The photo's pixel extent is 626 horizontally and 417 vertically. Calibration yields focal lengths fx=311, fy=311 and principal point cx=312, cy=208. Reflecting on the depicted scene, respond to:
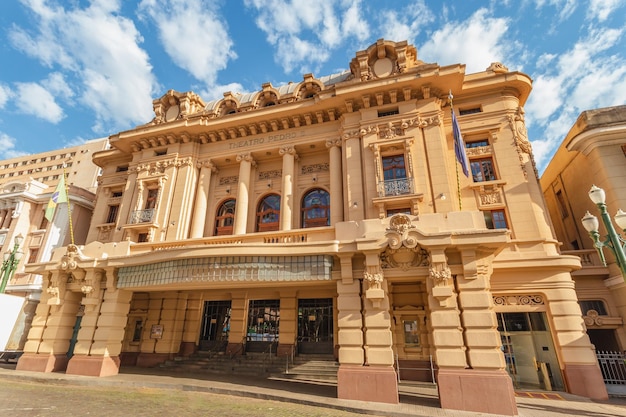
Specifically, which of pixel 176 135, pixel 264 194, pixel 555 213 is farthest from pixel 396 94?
pixel 176 135

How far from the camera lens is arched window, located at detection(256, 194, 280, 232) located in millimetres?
19031

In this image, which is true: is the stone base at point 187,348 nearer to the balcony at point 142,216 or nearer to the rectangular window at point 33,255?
the balcony at point 142,216

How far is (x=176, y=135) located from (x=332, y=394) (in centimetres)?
1824

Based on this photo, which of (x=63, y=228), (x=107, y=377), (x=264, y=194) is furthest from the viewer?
(x=63, y=228)

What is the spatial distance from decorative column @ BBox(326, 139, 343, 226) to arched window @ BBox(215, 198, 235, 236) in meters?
6.68

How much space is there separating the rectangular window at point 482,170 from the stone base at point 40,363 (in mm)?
22331

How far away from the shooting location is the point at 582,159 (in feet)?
54.3

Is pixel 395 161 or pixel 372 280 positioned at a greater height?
pixel 395 161

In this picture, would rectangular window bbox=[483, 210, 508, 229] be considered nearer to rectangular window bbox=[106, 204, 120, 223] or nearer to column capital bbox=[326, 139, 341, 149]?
column capital bbox=[326, 139, 341, 149]

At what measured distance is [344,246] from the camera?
11.3m

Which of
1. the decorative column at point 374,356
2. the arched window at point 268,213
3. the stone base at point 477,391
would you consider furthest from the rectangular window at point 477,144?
the stone base at point 477,391

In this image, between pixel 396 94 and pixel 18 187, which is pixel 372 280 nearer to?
pixel 396 94

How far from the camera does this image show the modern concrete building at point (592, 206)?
44.8ft

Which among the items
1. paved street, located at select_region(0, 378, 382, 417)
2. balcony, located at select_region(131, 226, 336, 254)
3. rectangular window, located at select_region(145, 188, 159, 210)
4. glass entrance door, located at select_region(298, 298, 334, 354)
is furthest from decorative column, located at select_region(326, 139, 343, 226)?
rectangular window, located at select_region(145, 188, 159, 210)
